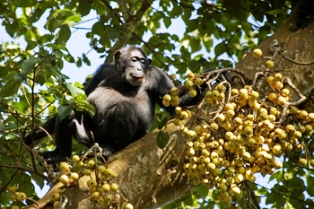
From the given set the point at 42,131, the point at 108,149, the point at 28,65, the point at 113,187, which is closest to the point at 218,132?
the point at 113,187

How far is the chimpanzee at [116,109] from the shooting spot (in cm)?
518

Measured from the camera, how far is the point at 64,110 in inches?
155

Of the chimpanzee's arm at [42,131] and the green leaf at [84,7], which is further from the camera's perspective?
the green leaf at [84,7]

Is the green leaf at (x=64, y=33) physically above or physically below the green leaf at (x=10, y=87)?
above

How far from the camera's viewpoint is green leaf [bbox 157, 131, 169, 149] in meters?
3.46

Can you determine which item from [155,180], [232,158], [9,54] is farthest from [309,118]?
[9,54]

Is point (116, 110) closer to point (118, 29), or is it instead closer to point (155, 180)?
point (118, 29)

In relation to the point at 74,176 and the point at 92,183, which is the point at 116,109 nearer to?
the point at 74,176

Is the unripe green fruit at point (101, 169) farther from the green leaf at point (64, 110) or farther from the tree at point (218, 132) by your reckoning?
the green leaf at point (64, 110)

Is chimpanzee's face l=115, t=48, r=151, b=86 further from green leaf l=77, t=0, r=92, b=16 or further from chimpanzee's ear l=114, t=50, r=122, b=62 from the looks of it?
green leaf l=77, t=0, r=92, b=16

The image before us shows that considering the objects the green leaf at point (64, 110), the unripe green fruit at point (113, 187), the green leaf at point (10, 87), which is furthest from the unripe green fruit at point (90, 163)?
the green leaf at point (10, 87)

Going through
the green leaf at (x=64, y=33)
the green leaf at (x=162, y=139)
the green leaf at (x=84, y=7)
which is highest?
the green leaf at (x=84, y=7)

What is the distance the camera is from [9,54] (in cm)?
786

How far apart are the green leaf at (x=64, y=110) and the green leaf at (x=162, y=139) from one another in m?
0.81
